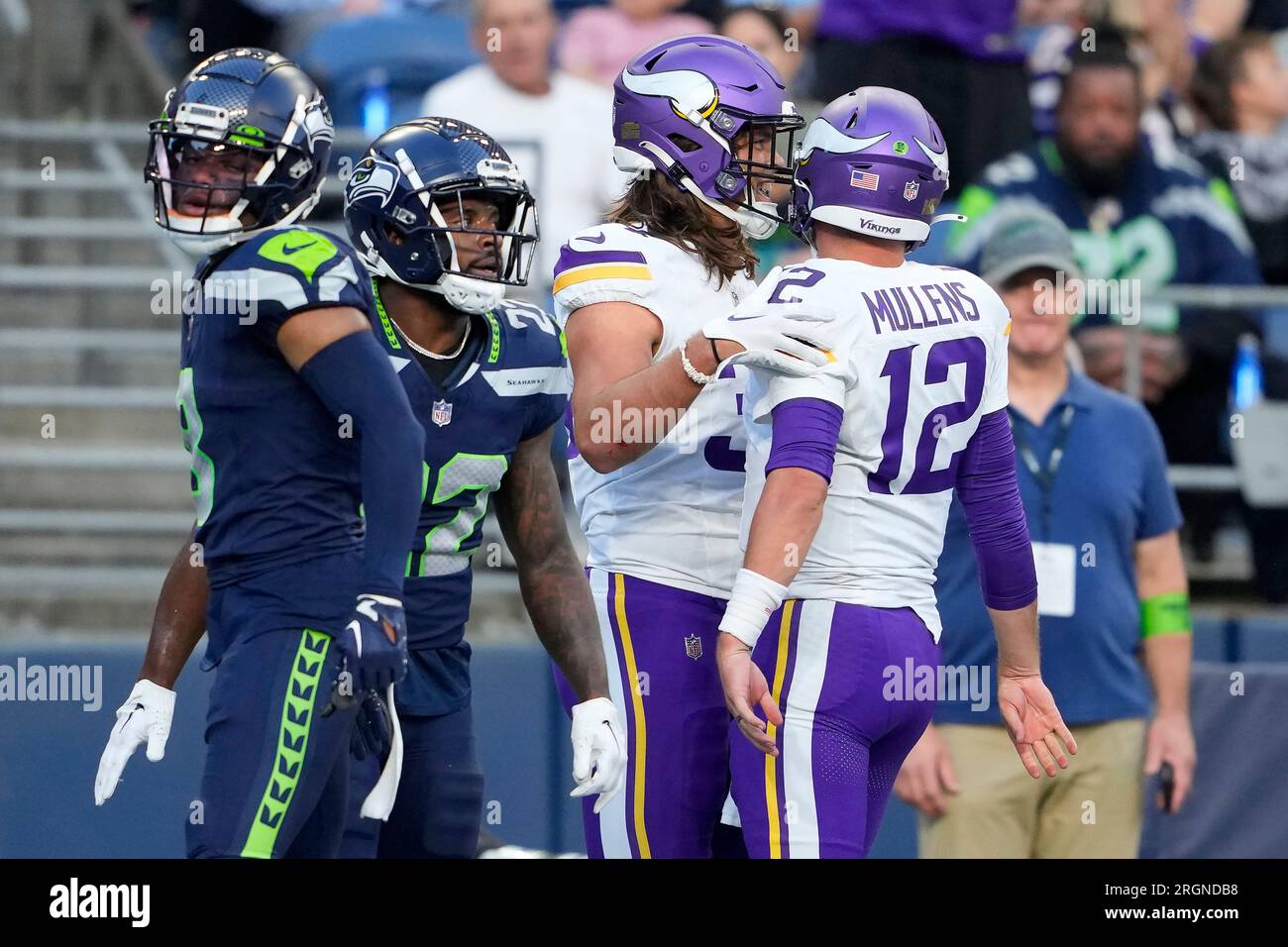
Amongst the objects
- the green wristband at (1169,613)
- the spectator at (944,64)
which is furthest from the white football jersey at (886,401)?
the spectator at (944,64)

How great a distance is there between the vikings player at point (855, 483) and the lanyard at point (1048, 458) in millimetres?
1575

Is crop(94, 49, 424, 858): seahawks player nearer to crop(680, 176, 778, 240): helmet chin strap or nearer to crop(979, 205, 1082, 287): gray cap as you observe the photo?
crop(680, 176, 778, 240): helmet chin strap

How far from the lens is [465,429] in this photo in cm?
399

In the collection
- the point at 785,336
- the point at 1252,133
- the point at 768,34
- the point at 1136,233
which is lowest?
the point at 785,336

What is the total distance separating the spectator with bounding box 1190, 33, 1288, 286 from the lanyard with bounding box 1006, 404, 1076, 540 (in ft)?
6.72

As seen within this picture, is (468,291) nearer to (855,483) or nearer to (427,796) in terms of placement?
(855,483)

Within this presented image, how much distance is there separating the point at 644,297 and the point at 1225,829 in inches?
124

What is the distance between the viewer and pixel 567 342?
13.3ft

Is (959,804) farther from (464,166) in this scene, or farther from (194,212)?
(194,212)

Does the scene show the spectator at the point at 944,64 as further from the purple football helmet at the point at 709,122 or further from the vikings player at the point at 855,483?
the vikings player at the point at 855,483

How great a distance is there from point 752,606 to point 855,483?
0.33 metres

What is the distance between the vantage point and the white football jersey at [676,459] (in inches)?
160

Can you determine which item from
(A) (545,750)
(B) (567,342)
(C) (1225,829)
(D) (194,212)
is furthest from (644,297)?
(C) (1225,829)
